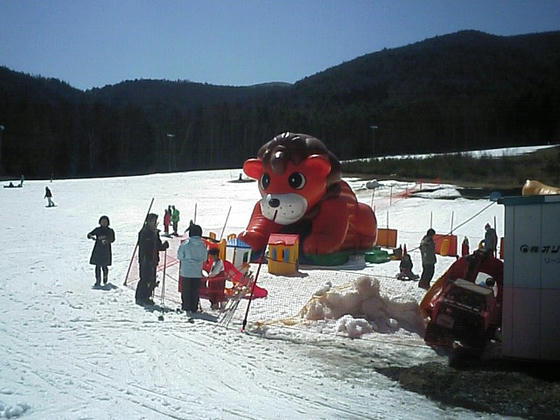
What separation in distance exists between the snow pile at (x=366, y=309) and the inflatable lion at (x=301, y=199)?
21.1ft

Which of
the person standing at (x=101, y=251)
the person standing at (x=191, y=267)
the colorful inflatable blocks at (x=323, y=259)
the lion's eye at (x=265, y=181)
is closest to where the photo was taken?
the person standing at (x=191, y=267)

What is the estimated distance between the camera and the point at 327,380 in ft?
19.2

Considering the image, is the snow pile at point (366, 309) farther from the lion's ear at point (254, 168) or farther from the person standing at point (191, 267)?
the lion's ear at point (254, 168)

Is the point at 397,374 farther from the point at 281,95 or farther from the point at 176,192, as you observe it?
the point at 281,95

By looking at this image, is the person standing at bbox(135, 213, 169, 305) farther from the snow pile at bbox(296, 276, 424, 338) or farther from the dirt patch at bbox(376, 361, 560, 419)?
the dirt patch at bbox(376, 361, 560, 419)

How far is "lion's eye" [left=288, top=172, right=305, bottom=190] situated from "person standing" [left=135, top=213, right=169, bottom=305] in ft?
20.3

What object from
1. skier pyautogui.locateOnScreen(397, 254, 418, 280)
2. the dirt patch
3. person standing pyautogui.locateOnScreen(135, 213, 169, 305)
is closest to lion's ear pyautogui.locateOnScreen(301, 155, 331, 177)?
skier pyautogui.locateOnScreen(397, 254, 418, 280)

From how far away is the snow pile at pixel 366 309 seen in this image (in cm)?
816

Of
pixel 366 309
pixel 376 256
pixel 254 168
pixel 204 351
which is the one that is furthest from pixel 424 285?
pixel 254 168

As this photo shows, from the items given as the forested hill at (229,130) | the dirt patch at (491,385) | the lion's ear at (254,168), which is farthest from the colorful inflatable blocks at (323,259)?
the forested hill at (229,130)

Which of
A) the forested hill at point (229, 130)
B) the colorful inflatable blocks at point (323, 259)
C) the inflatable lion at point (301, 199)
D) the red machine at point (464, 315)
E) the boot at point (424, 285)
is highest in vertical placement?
the forested hill at point (229, 130)

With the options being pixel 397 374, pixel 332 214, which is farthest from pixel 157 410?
pixel 332 214

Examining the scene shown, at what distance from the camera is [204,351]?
6.60 meters

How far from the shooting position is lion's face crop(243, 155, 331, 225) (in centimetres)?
1527
